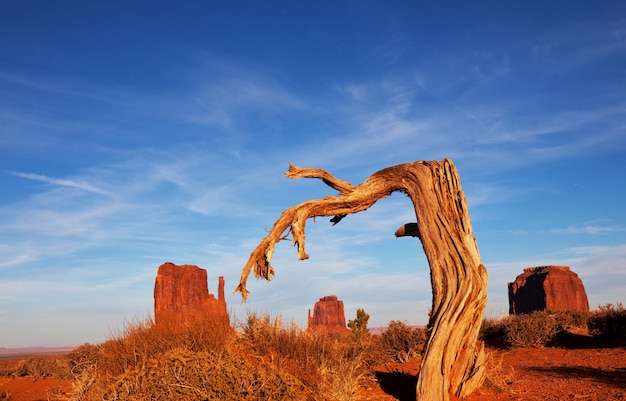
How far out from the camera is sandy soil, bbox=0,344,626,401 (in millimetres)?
8746

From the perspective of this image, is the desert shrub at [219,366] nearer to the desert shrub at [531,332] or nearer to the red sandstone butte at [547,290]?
the desert shrub at [531,332]

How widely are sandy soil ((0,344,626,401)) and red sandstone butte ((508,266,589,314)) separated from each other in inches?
3005

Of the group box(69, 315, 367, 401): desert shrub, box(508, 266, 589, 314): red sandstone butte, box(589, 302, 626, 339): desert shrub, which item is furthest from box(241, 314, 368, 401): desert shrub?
box(508, 266, 589, 314): red sandstone butte

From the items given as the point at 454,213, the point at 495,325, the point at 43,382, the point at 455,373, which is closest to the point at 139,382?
the point at 455,373

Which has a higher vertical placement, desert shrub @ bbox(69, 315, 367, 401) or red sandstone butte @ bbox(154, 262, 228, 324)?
red sandstone butte @ bbox(154, 262, 228, 324)

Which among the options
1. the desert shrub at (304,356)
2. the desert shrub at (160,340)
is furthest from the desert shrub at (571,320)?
the desert shrub at (160,340)

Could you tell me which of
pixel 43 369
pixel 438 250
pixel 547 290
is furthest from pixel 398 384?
pixel 547 290

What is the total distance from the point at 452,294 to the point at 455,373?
1333mm

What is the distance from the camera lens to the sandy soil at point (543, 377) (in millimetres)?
8746

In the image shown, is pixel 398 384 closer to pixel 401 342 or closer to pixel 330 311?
pixel 401 342

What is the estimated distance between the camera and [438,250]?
905cm

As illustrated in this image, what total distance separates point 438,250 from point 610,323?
11.0m

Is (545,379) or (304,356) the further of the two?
(545,379)

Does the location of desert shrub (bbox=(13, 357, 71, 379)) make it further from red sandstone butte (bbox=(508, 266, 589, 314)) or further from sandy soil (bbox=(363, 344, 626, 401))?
red sandstone butte (bbox=(508, 266, 589, 314))
